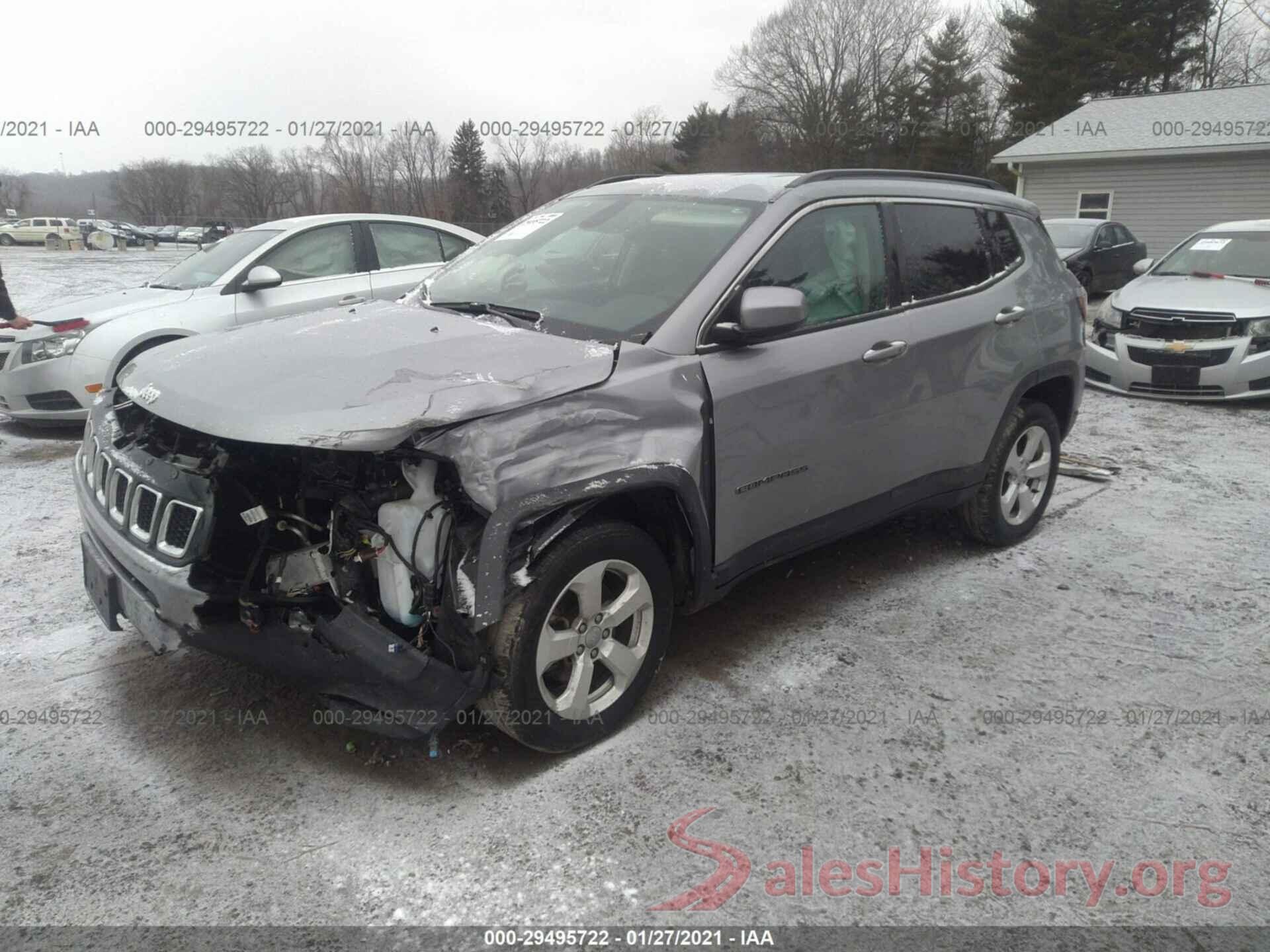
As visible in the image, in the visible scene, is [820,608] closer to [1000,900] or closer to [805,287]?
[805,287]

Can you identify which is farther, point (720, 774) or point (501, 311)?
point (501, 311)

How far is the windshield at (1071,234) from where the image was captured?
15164mm

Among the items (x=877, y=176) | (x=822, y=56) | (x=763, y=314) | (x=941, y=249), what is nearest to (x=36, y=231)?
(x=822, y=56)

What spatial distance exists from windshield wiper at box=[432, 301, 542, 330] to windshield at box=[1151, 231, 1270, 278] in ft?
28.1

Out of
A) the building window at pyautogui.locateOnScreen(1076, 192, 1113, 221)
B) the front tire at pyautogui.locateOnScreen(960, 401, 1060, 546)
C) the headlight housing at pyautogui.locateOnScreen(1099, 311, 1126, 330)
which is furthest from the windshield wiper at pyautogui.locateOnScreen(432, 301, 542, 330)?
the building window at pyautogui.locateOnScreen(1076, 192, 1113, 221)

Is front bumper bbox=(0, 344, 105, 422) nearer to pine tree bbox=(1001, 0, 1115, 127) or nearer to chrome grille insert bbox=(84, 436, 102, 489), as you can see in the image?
chrome grille insert bbox=(84, 436, 102, 489)

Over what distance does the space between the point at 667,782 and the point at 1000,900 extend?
1.00m

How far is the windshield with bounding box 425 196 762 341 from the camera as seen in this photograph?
337 centimetres

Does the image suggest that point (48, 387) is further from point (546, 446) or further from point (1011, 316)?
point (1011, 316)

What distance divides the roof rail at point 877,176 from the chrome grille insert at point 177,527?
98.9 inches

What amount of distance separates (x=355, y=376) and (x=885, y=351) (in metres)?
2.12

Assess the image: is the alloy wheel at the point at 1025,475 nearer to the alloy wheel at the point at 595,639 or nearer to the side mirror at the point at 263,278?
the alloy wheel at the point at 595,639

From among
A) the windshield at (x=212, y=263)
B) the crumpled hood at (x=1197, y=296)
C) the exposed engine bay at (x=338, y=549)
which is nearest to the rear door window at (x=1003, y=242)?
the exposed engine bay at (x=338, y=549)

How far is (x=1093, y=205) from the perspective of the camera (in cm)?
2306
